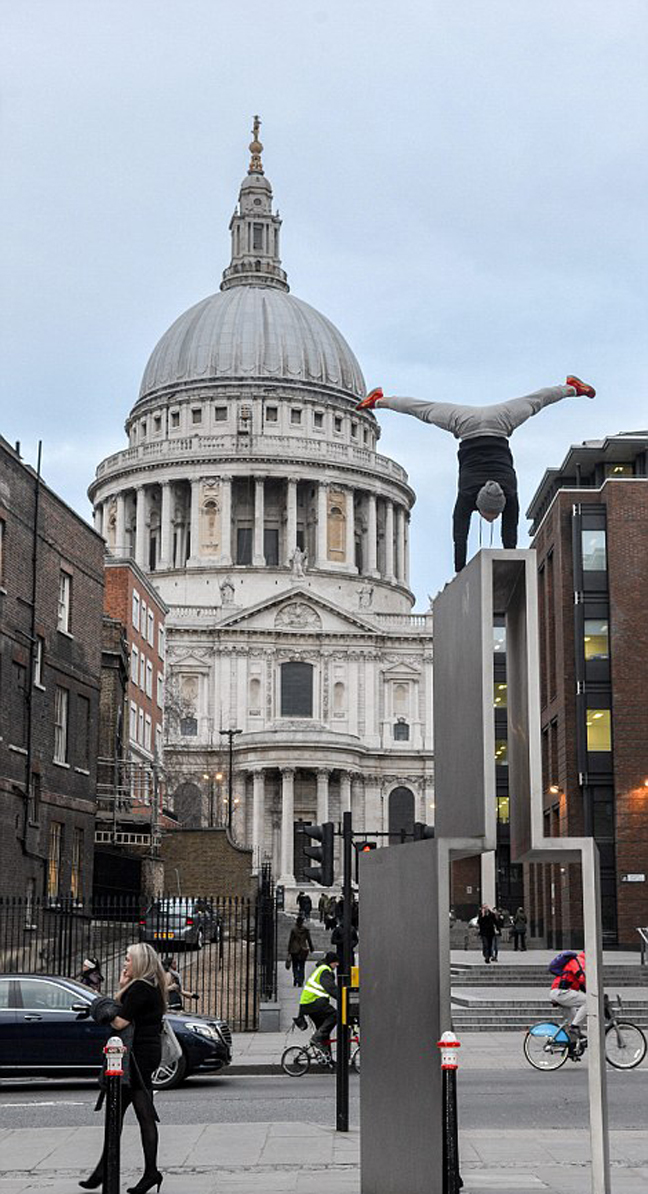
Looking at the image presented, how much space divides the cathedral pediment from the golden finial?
202 ft

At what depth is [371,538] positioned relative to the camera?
13850cm

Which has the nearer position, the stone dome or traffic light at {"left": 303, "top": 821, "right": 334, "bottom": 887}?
traffic light at {"left": 303, "top": 821, "right": 334, "bottom": 887}

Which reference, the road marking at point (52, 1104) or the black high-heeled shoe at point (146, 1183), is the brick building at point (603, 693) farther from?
the black high-heeled shoe at point (146, 1183)

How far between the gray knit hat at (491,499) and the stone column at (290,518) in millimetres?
120386

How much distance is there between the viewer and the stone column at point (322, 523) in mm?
133500

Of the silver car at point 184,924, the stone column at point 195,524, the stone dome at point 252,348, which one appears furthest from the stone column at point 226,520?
the silver car at point 184,924

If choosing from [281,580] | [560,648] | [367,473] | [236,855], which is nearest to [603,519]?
[560,648]

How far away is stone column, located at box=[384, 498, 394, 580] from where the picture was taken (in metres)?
140

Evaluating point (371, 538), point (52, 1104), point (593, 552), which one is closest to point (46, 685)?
point (52, 1104)

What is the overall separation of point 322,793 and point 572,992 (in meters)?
87.1

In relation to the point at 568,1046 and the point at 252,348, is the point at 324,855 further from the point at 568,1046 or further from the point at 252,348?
the point at 252,348

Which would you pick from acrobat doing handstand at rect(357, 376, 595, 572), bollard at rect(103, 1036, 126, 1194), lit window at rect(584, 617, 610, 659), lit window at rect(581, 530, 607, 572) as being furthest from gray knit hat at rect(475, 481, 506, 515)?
lit window at rect(581, 530, 607, 572)

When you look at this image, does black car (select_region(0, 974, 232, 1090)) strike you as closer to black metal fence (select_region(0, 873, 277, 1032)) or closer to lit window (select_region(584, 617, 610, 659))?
black metal fence (select_region(0, 873, 277, 1032))

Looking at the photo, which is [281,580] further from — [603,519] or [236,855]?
[603,519]
